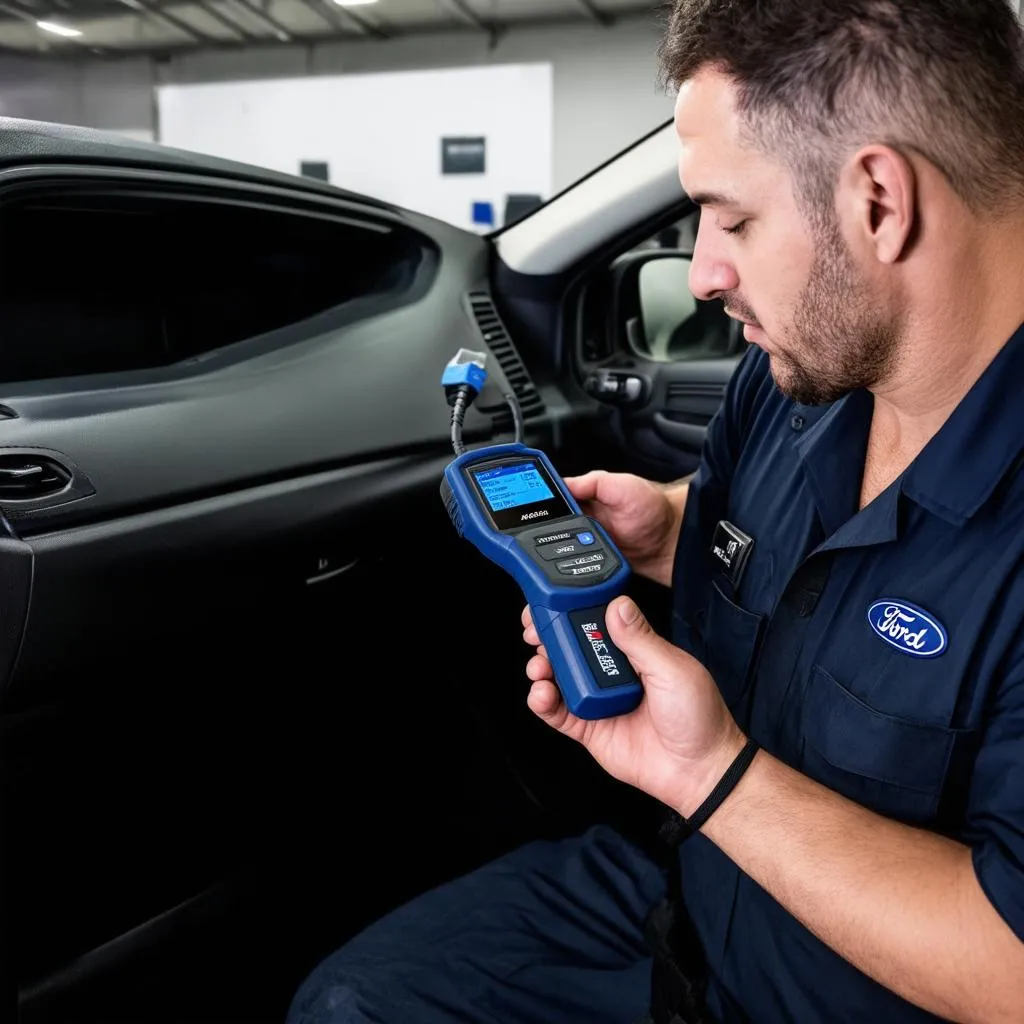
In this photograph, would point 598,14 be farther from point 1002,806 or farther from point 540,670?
point 1002,806

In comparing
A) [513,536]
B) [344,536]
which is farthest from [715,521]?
[344,536]

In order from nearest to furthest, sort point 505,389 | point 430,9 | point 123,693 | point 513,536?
1. point 513,536
2. point 123,693
3. point 505,389
4. point 430,9

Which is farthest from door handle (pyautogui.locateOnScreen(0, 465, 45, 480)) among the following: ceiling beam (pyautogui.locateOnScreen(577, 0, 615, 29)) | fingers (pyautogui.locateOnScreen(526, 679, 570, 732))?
ceiling beam (pyautogui.locateOnScreen(577, 0, 615, 29))

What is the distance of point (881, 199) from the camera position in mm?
688

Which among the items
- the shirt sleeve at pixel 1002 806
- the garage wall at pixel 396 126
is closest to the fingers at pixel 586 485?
the shirt sleeve at pixel 1002 806

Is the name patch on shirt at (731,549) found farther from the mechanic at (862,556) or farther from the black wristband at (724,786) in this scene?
the black wristband at (724,786)

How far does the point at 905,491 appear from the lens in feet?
2.37

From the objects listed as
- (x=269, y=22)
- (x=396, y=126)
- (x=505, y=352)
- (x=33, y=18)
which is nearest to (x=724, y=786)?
(x=505, y=352)

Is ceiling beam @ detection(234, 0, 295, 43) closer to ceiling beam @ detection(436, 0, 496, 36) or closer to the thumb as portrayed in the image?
ceiling beam @ detection(436, 0, 496, 36)

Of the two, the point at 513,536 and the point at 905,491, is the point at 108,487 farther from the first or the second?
the point at 905,491

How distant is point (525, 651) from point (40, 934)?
2.53 feet

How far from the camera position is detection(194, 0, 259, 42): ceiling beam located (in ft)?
29.7

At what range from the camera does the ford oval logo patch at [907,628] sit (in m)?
0.69

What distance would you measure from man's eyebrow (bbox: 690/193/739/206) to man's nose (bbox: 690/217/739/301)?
1.3 inches
